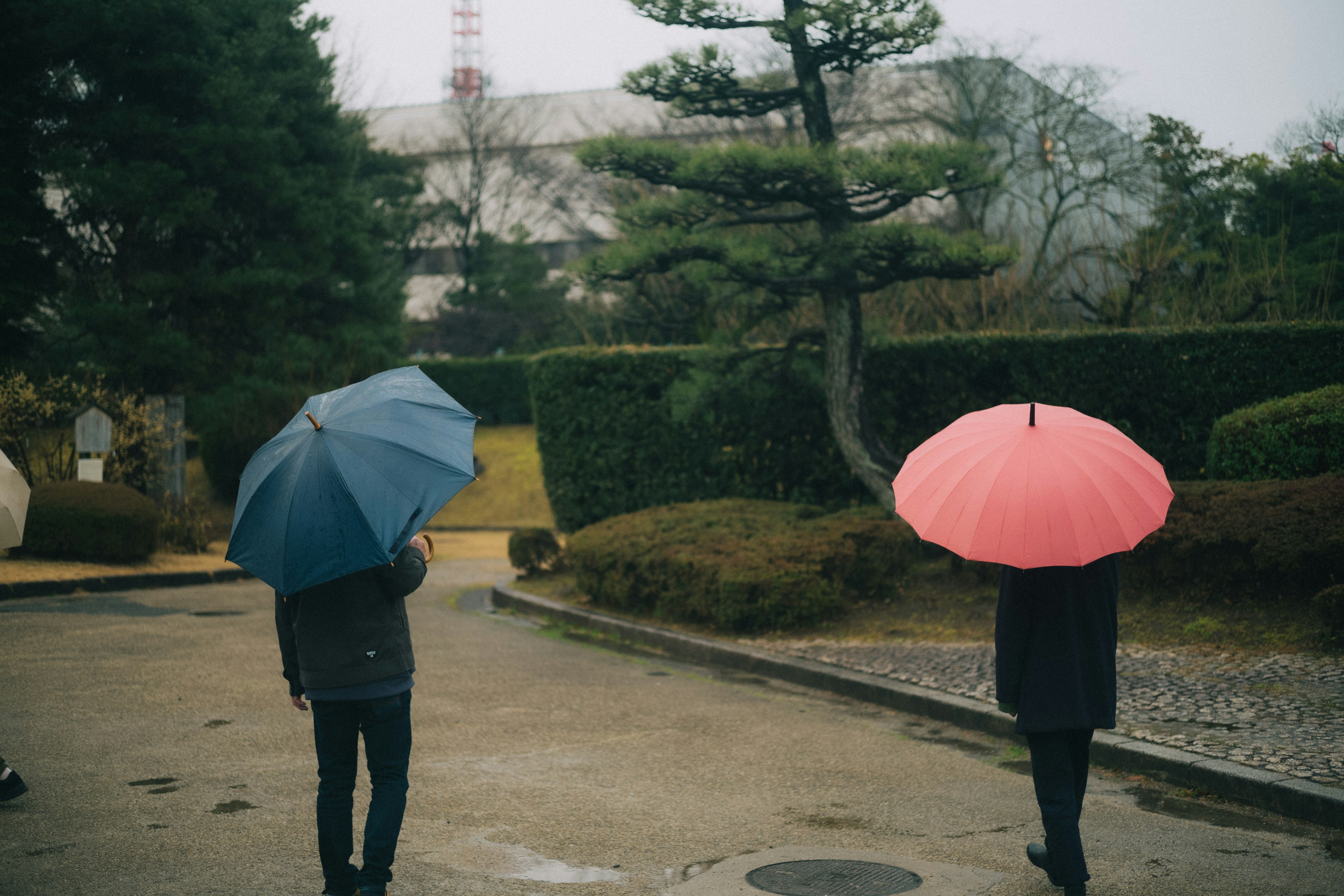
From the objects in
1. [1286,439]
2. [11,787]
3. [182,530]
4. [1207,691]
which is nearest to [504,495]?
[182,530]

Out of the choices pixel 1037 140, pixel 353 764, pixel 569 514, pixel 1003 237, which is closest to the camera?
pixel 353 764

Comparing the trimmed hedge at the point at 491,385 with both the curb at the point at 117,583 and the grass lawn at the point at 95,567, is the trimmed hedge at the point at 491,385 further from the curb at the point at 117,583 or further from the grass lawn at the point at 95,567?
the curb at the point at 117,583

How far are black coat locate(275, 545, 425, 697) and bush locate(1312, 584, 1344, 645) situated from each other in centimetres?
670

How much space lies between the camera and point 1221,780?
5.31m

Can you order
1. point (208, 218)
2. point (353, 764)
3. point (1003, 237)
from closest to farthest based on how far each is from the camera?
point (353, 764), point (208, 218), point (1003, 237)

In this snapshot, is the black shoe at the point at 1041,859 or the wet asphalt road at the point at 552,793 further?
the wet asphalt road at the point at 552,793

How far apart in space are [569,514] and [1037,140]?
1714 centimetres

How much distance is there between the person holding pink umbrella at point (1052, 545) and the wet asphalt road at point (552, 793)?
21.3 inches

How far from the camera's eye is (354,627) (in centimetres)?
369

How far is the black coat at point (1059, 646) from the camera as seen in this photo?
3910 millimetres

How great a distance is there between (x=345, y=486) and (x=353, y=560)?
0.24 metres

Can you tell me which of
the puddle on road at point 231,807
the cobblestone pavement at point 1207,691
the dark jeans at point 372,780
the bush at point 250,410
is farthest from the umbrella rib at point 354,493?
the bush at point 250,410

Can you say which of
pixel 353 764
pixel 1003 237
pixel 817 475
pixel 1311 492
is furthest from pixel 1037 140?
pixel 353 764

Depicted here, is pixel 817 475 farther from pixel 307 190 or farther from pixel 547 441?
pixel 307 190
